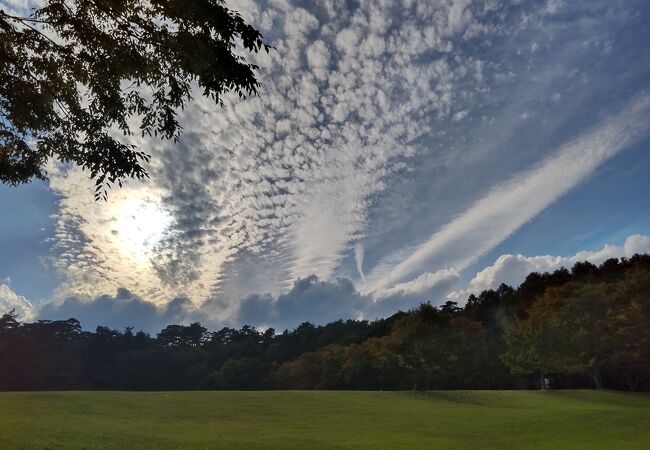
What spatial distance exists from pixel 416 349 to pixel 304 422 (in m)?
38.2

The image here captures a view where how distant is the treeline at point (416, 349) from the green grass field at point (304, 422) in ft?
58.0

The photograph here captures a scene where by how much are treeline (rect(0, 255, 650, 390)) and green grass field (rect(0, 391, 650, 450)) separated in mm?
17675

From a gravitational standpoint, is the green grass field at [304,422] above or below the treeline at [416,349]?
below

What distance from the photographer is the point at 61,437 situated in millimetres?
25766

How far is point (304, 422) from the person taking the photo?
1426 inches

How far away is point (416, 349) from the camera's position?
2805 inches

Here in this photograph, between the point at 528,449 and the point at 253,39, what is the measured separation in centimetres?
2546

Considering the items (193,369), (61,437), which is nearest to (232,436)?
(61,437)

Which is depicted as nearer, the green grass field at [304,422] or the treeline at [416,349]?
the green grass field at [304,422]

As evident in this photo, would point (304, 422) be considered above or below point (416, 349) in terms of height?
below

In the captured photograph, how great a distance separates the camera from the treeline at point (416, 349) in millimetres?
70062

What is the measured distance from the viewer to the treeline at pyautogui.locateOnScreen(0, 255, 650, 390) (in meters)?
70.1

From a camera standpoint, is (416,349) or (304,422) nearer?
(304,422)

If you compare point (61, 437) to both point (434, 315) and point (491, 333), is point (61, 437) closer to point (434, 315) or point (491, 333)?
point (434, 315)
